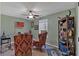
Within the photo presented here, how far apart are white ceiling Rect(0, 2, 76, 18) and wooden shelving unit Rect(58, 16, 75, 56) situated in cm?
22

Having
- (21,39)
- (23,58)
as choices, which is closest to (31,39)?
(21,39)

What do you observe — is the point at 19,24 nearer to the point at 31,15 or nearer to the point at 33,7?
the point at 31,15

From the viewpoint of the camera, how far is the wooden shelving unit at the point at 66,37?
2145 mm

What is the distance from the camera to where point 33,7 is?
82.3 inches

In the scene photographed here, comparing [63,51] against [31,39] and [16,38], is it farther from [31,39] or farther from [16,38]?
[16,38]

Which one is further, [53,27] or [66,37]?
[66,37]

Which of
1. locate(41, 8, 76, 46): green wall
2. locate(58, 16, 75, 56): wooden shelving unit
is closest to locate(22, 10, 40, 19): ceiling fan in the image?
locate(41, 8, 76, 46): green wall

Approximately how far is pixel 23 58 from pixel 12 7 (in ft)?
2.89

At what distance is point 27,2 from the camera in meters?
2.01

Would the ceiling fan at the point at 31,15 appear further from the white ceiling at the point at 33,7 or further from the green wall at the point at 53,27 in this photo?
the green wall at the point at 53,27

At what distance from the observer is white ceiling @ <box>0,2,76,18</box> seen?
2.05m

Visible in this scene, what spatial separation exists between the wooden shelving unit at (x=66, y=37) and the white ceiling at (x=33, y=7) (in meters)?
0.22

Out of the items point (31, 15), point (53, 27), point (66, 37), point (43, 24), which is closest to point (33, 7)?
point (31, 15)

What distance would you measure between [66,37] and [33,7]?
82 centimetres
